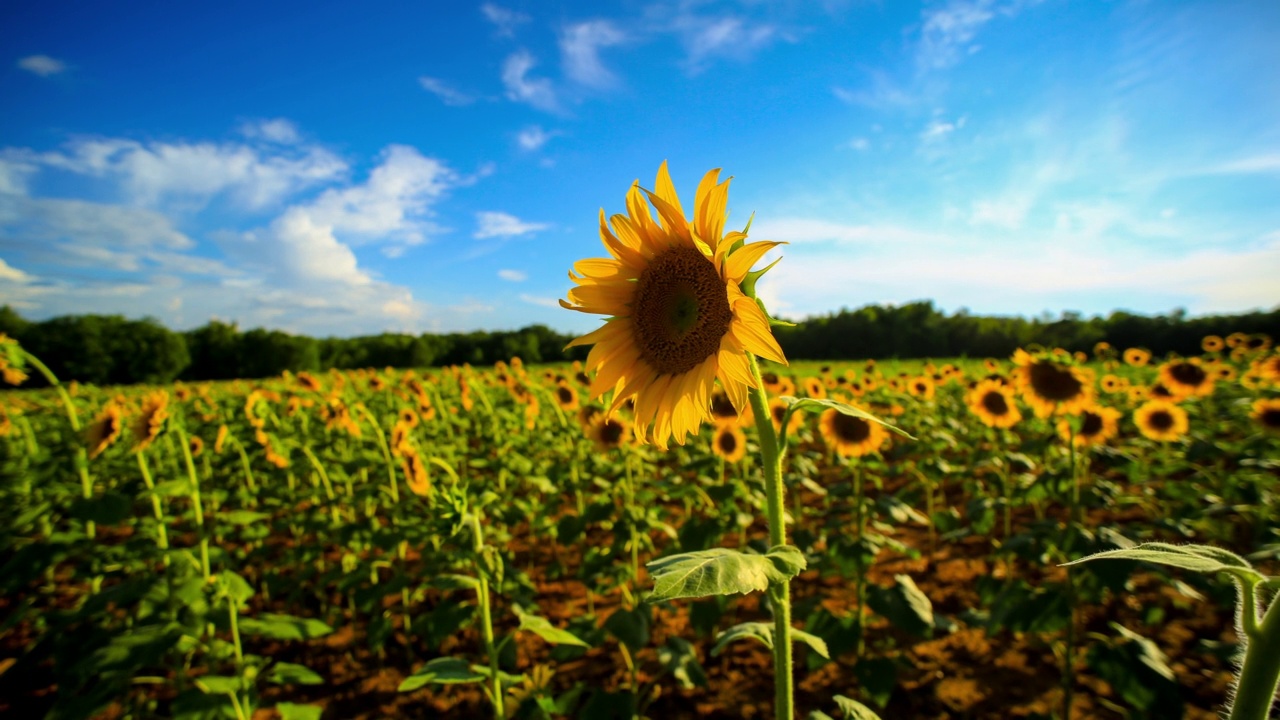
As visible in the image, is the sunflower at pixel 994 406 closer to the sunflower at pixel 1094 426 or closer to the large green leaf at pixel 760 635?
the sunflower at pixel 1094 426

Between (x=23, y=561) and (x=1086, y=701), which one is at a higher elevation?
(x=23, y=561)

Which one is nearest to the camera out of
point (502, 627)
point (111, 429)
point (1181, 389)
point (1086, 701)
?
point (1086, 701)

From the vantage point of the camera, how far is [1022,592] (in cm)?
312

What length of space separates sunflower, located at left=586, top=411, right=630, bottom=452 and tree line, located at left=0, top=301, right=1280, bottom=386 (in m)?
20.1

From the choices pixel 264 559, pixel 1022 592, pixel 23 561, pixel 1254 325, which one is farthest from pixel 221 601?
pixel 1254 325

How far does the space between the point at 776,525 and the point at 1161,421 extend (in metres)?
6.98

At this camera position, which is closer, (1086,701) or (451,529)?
(451,529)

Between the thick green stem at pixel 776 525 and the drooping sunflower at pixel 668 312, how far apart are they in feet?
0.24

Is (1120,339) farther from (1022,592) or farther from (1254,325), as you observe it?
(1022,592)

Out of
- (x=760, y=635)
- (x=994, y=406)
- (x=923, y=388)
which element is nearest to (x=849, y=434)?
(x=994, y=406)

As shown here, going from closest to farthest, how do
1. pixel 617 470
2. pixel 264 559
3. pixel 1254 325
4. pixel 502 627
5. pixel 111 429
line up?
pixel 111 429, pixel 502 627, pixel 617 470, pixel 264 559, pixel 1254 325

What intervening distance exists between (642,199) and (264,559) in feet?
21.3

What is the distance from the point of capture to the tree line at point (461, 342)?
2905 cm

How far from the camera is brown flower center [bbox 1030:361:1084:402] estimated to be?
13.9 ft
